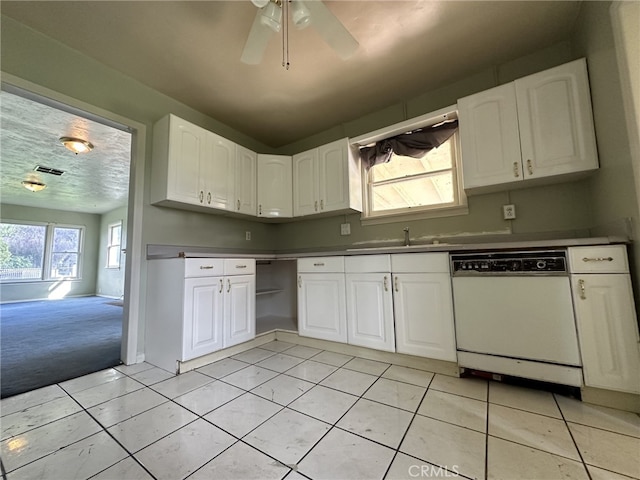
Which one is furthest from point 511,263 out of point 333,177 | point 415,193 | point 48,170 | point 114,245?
point 114,245

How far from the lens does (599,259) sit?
137cm

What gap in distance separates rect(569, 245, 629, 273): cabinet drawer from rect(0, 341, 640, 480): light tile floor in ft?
2.41

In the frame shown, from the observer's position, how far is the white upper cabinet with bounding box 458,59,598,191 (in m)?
1.67

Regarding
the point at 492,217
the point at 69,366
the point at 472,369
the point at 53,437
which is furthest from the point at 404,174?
the point at 69,366

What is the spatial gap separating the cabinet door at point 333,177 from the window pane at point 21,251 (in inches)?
346

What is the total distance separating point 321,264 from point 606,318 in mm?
1861

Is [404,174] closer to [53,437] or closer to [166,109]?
[166,109]

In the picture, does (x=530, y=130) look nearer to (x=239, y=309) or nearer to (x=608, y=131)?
(x=608, y=131)

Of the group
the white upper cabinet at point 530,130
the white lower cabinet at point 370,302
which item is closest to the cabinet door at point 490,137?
the white upper cabinet at point 530,130

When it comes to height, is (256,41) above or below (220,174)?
above

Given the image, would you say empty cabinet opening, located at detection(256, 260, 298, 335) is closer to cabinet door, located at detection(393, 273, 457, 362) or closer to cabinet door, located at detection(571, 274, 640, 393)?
cabinet door, located at detection(393, 273, 457, 362)

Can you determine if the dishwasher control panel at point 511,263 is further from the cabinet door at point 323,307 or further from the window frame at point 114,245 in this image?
the window frame at point 114,245

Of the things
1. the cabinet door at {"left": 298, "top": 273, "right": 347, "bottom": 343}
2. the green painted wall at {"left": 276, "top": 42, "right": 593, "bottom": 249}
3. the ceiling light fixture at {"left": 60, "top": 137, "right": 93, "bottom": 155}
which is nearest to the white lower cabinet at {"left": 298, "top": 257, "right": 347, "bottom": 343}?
the cabinet door at {"left": 298, "top": 273, "right": 347, "bottom": 343}

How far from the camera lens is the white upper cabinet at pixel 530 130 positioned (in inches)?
65.8
